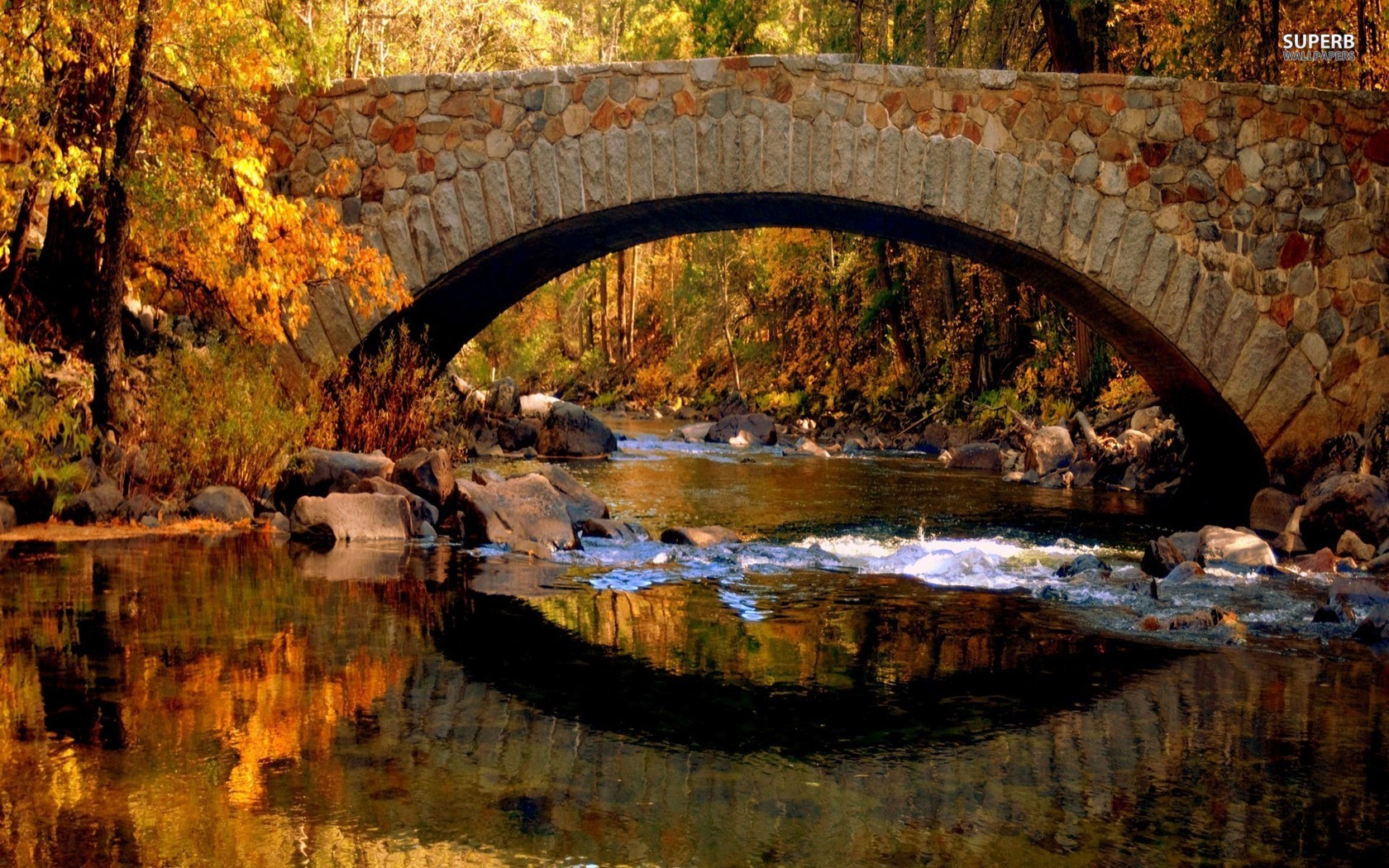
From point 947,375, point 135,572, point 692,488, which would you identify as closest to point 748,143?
point 692,488

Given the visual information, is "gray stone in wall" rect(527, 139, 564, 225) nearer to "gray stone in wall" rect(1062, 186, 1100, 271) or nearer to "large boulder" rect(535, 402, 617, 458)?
"gray stone in wall" rect(1062, 186, 1100, 271)

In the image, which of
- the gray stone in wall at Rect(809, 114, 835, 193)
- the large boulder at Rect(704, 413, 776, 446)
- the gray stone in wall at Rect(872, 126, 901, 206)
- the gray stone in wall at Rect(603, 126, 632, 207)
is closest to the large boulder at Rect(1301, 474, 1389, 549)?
the gray stone in wall at Rect(872, 126, 901, 206)

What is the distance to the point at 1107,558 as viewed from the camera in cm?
861

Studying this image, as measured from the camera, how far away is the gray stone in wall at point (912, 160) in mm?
10539

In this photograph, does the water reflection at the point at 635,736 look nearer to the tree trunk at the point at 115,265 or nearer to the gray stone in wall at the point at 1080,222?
the tree trunk at the point at 115,265

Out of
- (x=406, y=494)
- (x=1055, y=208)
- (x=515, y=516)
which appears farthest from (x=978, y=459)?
(x=406, y=494)

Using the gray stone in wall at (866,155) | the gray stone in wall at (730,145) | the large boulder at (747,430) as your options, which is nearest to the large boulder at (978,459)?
the large boulder at (747,430)

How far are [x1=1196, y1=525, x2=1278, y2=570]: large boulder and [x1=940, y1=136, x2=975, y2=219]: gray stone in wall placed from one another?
10.6ft

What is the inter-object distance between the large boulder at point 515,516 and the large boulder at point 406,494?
0.64ft

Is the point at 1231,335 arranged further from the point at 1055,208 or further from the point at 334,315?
the point at 334,315

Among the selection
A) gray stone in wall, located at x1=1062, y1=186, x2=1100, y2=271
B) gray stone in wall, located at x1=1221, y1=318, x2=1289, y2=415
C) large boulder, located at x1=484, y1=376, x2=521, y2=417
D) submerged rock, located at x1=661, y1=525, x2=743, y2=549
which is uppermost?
gray stone in wall, located at x1=1062, y1=186, x2=1100, y2=271

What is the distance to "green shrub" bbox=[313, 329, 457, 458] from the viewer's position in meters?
10.8

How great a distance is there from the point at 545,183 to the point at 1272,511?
594 centimetres

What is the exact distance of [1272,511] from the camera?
1044 centimetres
